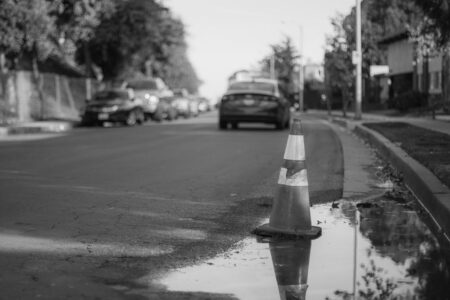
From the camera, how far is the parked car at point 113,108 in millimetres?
29281

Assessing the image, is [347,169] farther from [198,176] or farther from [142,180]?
[142,180]

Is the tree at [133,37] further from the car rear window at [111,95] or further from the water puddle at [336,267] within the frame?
the water puddle at [336,267]

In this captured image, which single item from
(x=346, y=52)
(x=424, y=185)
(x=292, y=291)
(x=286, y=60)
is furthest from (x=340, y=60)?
(x=286, y=60)

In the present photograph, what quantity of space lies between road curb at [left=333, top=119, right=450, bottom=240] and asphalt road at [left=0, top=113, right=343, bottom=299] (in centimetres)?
86

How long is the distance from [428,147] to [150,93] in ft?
74.2

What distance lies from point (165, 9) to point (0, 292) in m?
39.3

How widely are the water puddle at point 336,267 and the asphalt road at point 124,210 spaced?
30 cm

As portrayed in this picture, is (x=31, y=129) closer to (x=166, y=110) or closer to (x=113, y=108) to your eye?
(x=113, y=108)

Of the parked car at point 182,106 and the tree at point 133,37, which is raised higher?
the tree at point 133,37

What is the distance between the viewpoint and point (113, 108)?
29.3 m

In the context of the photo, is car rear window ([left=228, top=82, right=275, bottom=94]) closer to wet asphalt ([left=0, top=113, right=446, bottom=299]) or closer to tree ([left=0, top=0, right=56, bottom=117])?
tree ([left=0, top=0, right=56, bottom=117])

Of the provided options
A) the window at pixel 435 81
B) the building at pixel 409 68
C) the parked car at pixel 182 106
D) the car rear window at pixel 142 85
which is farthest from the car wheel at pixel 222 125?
the window at pixel 435 81

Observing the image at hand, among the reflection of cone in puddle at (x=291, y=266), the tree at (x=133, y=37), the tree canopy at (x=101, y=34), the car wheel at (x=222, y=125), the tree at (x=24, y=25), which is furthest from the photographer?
the tree at (x=133, y=37)

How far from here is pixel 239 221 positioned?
24.2 feet
